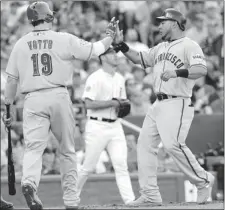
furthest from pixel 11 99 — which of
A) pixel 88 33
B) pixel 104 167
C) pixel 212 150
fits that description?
pixel 88 33

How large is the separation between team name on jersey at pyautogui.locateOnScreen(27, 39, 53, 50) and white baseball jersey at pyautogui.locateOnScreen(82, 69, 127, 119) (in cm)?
242

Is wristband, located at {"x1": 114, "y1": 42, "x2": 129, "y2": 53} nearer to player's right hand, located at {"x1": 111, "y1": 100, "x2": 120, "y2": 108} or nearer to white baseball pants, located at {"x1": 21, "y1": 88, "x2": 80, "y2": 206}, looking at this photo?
white baseball pants, located at {"x1": 21, "y1": 88, "x2": 80, "y2": 206}

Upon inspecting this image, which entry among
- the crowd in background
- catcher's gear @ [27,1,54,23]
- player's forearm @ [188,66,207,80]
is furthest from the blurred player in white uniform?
catcher's gear @ [27,1,54,23]

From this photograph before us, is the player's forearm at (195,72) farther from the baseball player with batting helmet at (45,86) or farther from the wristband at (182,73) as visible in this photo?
the baseball player with batting helmet at (45,86)

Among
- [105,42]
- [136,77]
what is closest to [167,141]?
[105,42]

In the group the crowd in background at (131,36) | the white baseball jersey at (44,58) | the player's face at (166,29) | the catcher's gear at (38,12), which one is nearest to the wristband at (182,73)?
the player's face at (166,29)

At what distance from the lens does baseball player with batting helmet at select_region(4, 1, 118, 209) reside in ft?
25.2

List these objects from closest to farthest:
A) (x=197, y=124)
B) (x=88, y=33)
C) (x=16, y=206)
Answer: (x=16, y=206), (x=197, y=124), (x=88, y=33)

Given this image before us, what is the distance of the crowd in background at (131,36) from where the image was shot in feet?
44.2

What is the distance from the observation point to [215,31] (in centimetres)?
1720

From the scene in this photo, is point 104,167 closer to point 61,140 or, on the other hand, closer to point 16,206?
point 16,206

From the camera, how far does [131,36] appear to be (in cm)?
1600

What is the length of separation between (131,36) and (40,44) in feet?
27.6

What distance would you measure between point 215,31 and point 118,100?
24.9 feet
